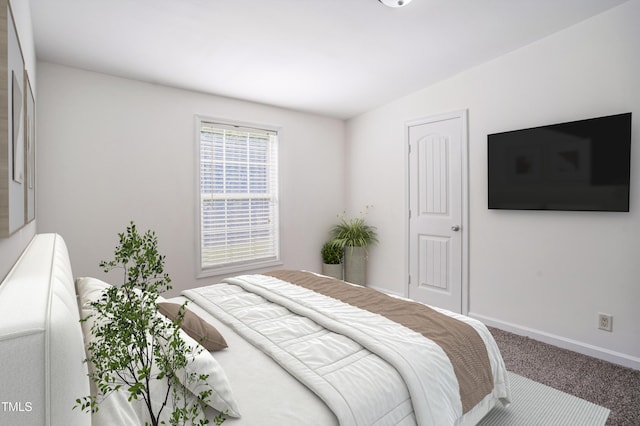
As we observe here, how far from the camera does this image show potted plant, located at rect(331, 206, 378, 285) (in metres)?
4.57

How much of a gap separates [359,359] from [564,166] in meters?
2.56

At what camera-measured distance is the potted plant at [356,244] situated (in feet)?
15.0

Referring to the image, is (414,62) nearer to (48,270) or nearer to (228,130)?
(228,130)

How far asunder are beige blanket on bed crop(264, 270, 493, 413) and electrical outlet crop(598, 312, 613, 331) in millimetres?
1637

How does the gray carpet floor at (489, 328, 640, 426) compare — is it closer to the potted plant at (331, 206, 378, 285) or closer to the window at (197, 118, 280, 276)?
the potted plant at (331, 206, 378, 285)

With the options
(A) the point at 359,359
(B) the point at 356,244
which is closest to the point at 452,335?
(A) the point at 359,359

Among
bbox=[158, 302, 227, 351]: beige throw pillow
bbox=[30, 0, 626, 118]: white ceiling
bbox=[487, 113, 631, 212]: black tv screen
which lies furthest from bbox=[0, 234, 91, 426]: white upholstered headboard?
bbox=[487, 113, 631, 212]: black tv screen

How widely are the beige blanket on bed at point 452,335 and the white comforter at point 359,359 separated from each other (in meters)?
0.06

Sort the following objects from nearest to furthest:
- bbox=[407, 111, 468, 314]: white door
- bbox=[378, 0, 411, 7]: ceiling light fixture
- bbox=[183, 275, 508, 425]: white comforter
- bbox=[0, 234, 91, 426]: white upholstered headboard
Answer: bbox=[0, 234, 91, 426]: white upholstered headboard
bbox=[183, 275, 508, 425]: white comforter
bbox=[378, 0, 411, 7]: ceiling light fixture
bbox=[407, 111, 468, 314]: white door

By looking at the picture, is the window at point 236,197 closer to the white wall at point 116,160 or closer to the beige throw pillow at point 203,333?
the white wall at point 116,160

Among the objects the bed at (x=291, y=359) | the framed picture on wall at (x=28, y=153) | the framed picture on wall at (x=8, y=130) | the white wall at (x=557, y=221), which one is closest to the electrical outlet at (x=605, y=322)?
the white wall at (x=557, y=221)

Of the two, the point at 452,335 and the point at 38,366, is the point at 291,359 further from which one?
the point at 38,366

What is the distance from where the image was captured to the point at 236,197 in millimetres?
4016

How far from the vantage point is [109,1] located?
2.18 metres
